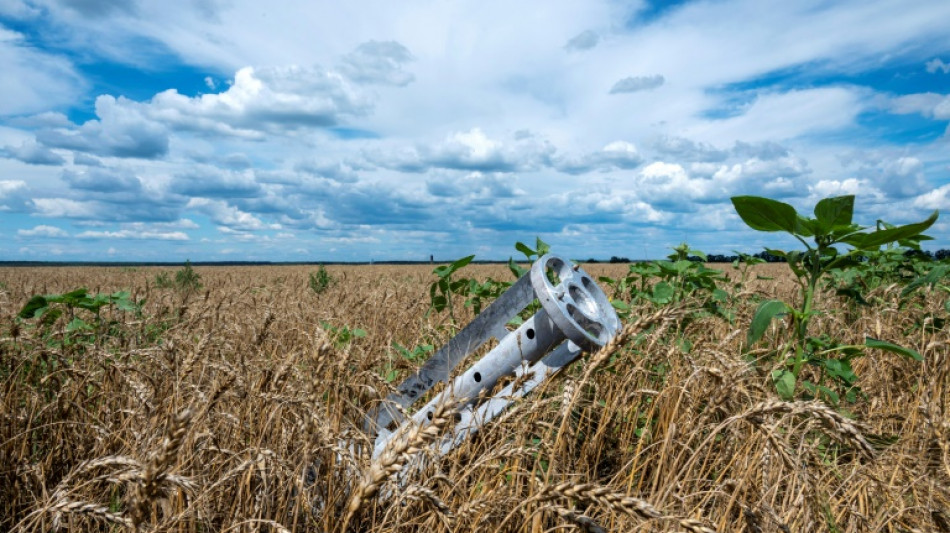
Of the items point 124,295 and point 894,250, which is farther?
point 894,250

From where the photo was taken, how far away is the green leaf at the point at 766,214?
2.09 meters

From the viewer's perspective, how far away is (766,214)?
7.14ft

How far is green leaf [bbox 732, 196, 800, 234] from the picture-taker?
6.85 ft

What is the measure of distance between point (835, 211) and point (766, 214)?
0.24 m

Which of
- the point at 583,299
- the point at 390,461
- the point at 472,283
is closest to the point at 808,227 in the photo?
the point at 583,299

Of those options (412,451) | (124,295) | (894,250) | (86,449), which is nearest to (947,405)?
(894,250)

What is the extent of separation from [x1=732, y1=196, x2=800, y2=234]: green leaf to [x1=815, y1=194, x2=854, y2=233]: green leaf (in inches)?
3.4

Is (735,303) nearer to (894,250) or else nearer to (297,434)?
(894,250)

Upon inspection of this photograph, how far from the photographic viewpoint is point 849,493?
204cm

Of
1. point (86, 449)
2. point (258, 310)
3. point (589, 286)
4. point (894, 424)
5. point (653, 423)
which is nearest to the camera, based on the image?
point (589, 286)

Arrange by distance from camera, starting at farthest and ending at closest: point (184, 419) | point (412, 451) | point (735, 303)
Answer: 1. point (735, 303)
2. point (412, 451)
3. point (184, 419)

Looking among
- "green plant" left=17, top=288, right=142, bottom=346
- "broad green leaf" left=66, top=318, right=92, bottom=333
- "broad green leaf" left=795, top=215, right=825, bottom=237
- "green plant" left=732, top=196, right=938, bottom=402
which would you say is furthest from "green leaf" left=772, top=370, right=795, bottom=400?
"broad green leaf" left=66, top=318, right=92, bottom=333

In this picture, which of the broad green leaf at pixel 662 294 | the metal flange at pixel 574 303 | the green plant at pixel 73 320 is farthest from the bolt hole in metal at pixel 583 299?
the green plant at pixel 73 320

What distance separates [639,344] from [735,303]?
177 cm
